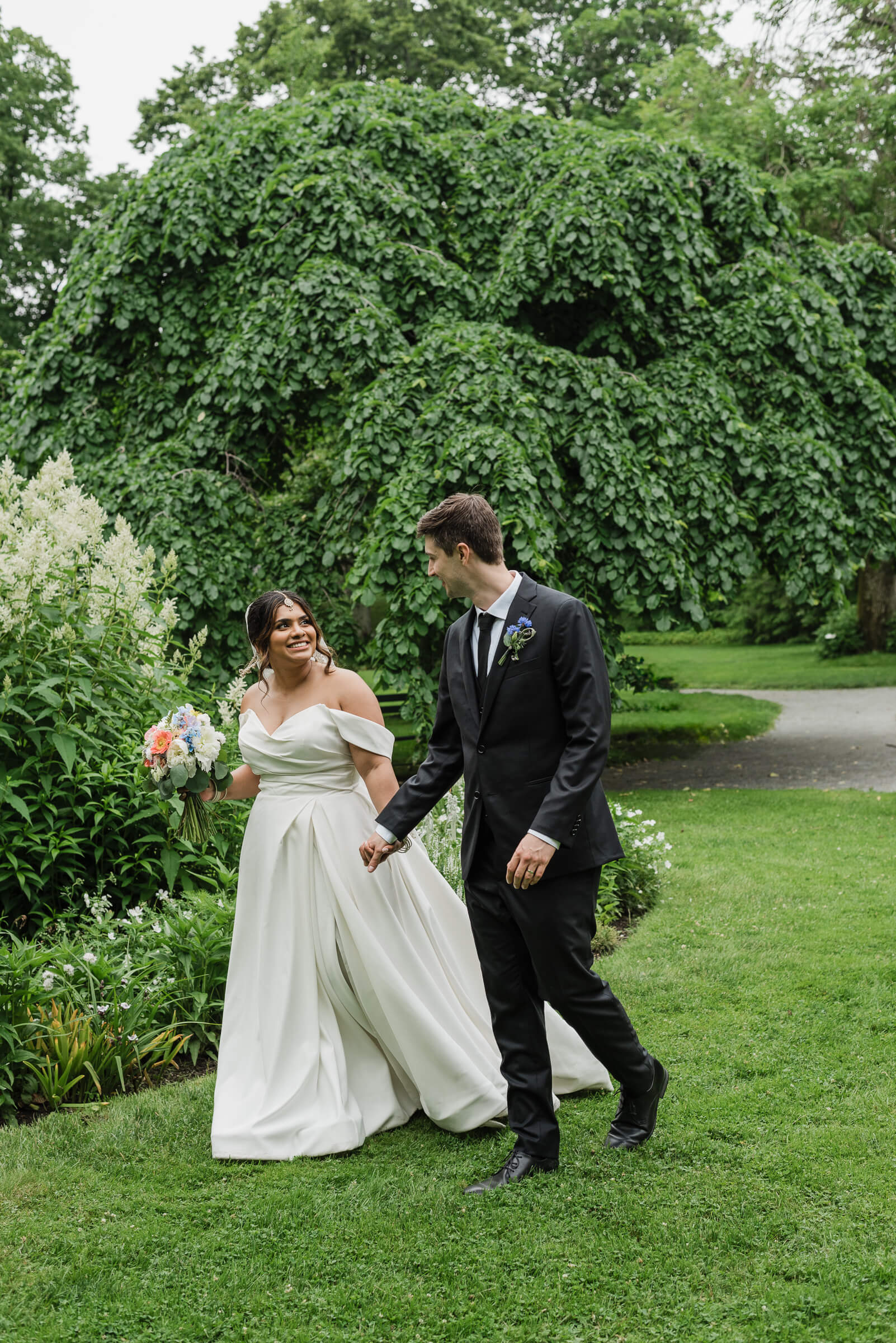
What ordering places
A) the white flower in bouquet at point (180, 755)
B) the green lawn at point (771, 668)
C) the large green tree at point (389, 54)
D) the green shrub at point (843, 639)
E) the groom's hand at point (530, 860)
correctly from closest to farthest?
the groom's hand at point (530, 860) → the white flower in bouquet at point (180, 755) → the green lawn at point (771, 668) → the large green tree at point (389, 54) → the green shrub at point (843, 639)

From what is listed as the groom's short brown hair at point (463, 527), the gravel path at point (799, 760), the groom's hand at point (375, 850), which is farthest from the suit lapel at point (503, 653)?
the gravel path at point (799, 760)

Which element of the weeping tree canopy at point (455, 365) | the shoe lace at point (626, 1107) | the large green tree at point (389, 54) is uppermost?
the large green tree at point (389, 54)

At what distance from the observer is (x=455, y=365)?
30.1 ft

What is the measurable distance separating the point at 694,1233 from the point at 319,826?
1.62 meters

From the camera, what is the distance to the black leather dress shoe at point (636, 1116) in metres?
3.29

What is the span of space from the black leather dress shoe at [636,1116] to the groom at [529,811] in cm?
1

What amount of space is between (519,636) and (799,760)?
30.2 feet

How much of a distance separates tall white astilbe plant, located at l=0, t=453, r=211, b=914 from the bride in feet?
4.18

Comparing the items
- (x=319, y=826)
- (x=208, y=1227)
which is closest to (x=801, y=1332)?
(x=208, y=1227)

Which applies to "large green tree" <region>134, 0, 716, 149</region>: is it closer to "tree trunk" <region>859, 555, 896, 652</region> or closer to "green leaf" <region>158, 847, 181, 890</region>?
"tree trunk" <region>859, 555, 896, 652</region>

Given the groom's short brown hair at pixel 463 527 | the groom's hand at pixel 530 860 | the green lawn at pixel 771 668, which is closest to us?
the groom's hand at pixel 530 860

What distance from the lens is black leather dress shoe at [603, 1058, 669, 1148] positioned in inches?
130

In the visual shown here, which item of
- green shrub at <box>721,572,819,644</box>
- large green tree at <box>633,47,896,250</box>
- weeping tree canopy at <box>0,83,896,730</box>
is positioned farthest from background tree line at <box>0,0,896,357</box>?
green shrub at <box>721,572,819,644</box>

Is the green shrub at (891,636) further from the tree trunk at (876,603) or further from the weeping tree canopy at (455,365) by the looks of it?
the weeping tree canopy at (455,365)
